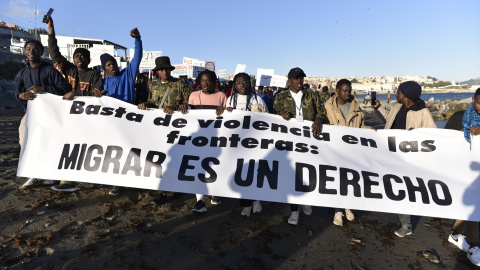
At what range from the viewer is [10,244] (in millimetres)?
2916

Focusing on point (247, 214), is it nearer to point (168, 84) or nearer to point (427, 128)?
point (168, 84)

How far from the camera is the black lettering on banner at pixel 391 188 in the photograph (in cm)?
320

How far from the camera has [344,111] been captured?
13.4 feet


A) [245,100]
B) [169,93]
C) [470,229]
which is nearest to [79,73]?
[169,93]

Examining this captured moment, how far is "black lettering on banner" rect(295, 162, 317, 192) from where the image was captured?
325 centimetres

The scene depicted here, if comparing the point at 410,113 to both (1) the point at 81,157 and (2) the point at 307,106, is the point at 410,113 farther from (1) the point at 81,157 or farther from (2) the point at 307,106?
(1) the point at 81,157

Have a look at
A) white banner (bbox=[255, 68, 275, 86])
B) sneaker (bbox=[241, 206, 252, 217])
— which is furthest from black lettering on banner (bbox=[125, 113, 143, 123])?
white banner (bbox=[255, 68, 275, 86])

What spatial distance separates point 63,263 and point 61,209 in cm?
131

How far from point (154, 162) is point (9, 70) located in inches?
962

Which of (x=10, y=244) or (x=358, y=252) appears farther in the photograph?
(x=358, y=252)

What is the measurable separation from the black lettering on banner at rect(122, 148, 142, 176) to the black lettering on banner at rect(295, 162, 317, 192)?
188 centimetres

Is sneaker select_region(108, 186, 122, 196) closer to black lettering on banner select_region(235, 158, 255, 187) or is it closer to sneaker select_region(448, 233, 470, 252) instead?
black lettering on banner select_region(235, 158, 255, 187)

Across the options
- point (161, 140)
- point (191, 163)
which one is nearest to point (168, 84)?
point (161, 140)

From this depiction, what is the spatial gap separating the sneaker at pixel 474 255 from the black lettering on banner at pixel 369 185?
117 centimetres
